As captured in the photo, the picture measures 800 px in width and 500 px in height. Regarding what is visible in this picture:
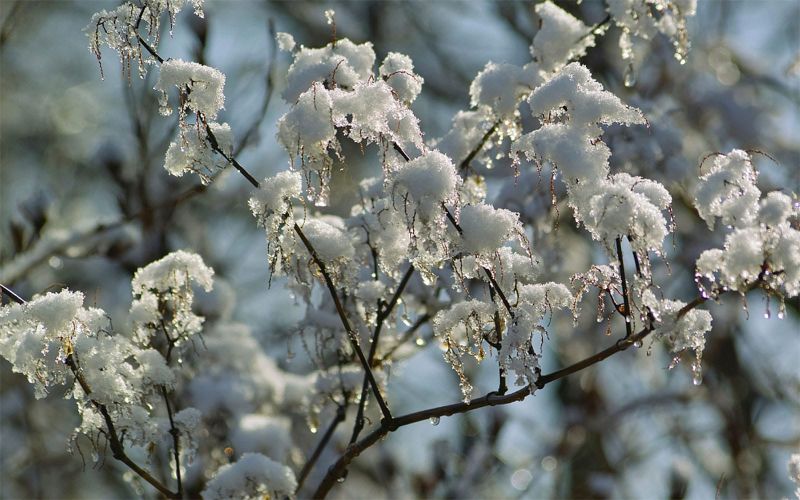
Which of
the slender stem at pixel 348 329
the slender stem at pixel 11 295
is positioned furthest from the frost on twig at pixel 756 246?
the slender stem at pixel 11 295

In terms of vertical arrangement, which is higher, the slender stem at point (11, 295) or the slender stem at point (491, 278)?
the slender stem at point (11, 295)

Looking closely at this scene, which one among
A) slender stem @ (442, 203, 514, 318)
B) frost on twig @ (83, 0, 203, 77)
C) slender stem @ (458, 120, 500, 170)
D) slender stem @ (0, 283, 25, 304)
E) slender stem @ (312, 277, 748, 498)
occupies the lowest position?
slender stem @ (312, 277, 748, 498)

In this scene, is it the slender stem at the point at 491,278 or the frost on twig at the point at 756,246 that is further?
the slender stem at the point at 491,278

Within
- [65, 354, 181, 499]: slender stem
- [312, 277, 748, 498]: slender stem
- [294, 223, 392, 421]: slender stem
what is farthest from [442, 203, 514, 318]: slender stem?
[65, 354, 181, 499]: slender stem

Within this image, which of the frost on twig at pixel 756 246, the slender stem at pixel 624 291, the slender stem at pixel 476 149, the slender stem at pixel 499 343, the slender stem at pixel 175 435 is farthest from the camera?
the slender stem at pixel 476 149

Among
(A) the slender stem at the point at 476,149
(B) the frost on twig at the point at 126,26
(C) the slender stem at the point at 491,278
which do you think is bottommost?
(C) the slender stem at the point at 491,278

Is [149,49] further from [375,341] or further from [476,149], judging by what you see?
[476,149]

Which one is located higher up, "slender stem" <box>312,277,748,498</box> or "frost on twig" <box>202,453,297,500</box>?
"frost on twig" <box>202,453,297,500</box>

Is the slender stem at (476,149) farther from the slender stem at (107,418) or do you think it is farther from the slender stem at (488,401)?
the slender stem at (107,418)

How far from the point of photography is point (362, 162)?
820 cm

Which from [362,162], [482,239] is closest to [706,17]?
[362,162]

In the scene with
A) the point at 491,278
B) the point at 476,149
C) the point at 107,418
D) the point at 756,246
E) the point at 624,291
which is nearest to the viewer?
the point at 756,246

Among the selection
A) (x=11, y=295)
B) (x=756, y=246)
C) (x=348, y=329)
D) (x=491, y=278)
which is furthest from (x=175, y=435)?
(x=756, y=246)

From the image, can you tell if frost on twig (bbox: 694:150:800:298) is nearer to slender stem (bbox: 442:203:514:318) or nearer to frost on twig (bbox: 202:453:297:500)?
slender stem (bbox: 442:203:514:318)
